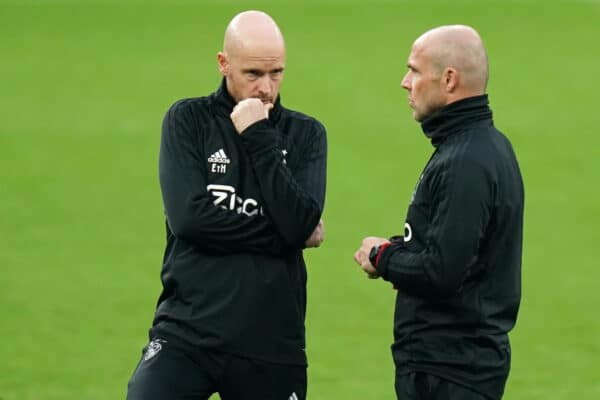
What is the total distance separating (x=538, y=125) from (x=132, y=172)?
480 centimetres

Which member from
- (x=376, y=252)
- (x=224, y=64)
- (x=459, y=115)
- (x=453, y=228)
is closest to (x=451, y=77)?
(x=459, y=115)

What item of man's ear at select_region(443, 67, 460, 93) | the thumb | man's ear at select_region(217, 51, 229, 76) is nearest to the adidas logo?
the thumb

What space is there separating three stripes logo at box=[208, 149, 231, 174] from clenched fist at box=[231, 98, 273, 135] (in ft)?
0.41

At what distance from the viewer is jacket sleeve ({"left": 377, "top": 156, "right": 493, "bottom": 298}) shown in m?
5.12

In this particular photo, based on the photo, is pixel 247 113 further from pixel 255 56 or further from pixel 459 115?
pixel 459 115

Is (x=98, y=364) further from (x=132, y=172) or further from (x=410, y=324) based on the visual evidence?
(x=132, y=172)

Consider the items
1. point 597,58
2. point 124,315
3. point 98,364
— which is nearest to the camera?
point 98,364

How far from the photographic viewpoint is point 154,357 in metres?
5.68

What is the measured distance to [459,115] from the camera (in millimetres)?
5336

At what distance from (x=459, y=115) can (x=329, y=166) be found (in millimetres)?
9200

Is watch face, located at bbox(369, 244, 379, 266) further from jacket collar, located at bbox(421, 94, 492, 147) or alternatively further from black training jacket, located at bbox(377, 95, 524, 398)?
jacket collar, located at bbox(421, 94, 492, 147)

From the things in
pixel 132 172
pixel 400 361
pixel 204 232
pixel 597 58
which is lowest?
pixel 400 361

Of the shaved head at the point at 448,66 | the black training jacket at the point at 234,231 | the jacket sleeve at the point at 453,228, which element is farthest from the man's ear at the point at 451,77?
the black training jacket at the point at 234,231

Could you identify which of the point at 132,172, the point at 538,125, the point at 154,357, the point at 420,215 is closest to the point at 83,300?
the point at 132,172
